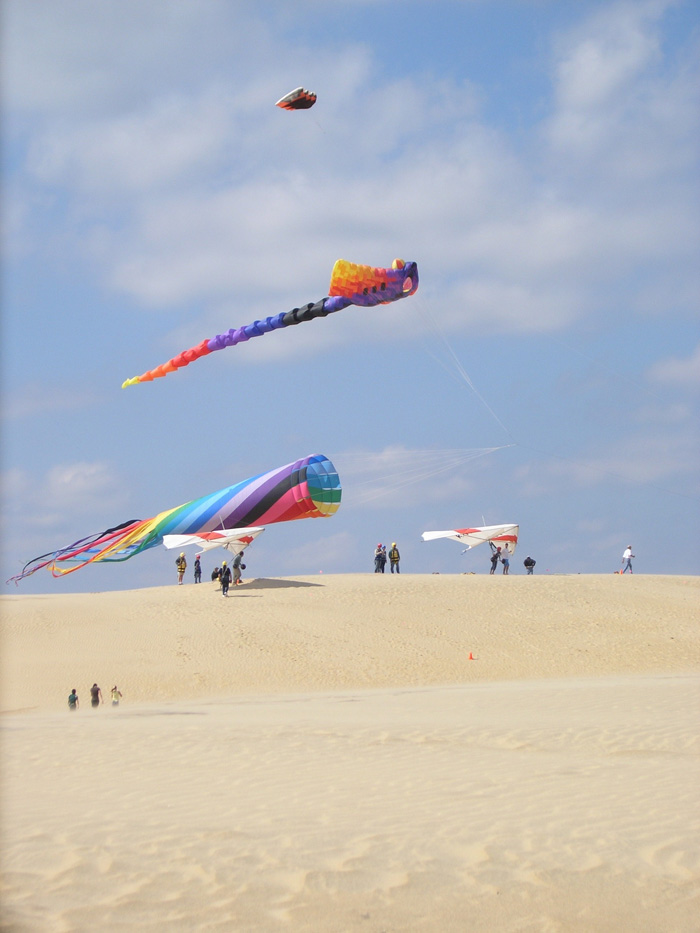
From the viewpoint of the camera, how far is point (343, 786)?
8.15 m

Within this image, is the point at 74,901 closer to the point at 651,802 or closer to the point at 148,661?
the point at 651,802

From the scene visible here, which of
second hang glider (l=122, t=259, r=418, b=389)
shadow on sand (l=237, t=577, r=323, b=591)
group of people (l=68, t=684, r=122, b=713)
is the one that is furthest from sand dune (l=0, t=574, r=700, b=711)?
second hang glider (l=122, t=259, r=418, b=389)

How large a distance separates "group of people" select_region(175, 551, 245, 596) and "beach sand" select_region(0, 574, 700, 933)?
367cm

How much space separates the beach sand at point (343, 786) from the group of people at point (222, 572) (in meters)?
3.67

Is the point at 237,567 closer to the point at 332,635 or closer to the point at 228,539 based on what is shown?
the point at 228,539

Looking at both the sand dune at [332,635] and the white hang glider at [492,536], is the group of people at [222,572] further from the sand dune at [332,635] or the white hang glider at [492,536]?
the white hang glider at [492,536]

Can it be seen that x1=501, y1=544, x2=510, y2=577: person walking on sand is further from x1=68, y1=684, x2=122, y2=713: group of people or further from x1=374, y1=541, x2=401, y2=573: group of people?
x1=68, y1=684, x2=122, y2=713: group of people

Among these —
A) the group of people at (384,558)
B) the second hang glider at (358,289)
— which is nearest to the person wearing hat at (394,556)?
the group of people at (384,558)

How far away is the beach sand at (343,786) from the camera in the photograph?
5.21m

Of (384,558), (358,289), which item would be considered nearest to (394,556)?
(384,558)

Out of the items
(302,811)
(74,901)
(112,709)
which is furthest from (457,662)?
(74,901)

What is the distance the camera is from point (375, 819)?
6.81m

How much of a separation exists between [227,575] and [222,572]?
29 cm

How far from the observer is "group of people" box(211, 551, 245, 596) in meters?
26.3
